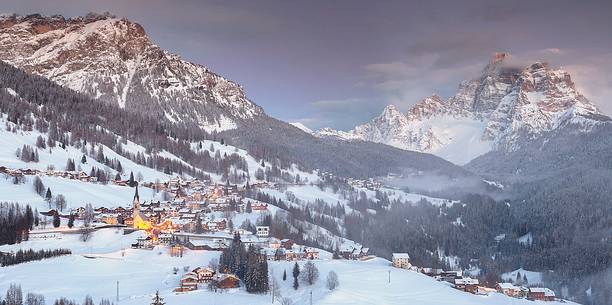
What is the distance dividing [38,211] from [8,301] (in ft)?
195

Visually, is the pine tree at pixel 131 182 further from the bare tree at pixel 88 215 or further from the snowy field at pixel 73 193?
the bare tree at pixel 88 215

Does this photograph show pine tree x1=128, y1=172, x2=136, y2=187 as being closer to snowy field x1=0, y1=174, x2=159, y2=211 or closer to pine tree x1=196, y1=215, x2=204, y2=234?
snowy field x1=0, y1=174, x2=159, y2=211

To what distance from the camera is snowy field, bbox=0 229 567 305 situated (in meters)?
93.7

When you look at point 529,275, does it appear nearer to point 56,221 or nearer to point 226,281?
point 226,281

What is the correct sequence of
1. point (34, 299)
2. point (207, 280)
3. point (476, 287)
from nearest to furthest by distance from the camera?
point (34, 299) → point (207, 280) → point (476, 287)

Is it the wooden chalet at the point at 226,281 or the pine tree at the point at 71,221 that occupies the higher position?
the pine tree at the point at 71,221

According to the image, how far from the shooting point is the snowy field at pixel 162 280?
93.7 metres

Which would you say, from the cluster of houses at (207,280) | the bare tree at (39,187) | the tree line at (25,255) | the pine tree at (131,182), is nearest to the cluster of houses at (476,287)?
the cluster of houses at (207,280)

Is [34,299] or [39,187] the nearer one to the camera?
[34,299]

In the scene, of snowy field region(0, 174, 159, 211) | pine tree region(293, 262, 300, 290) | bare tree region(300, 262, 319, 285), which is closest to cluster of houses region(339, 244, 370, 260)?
bare tree region(300, 262, 319, 285)

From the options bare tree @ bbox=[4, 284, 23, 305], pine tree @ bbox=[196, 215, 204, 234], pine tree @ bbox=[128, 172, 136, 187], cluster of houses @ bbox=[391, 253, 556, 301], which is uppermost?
pine tree @ bbox=[128, 172, 136, 187]

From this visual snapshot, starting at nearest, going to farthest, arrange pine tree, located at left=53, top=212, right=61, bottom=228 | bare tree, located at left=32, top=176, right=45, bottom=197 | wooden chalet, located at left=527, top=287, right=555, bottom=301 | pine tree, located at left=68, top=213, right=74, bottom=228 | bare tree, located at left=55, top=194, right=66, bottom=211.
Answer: wooden chalet, located at left=527, top=287, right=555, bottom=301 → pine tree, located at left=53, top=212, right=61, bottom=228 → pine tree, located at left=68, top=213, right=74, bottom=228 → bare tree, located at left=55, top=194, right=66, bottom=211 → bare tree, located at left=32, top=176, right=45, bottom=197

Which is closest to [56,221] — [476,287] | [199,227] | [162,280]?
[199,227]

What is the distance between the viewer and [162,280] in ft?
335
